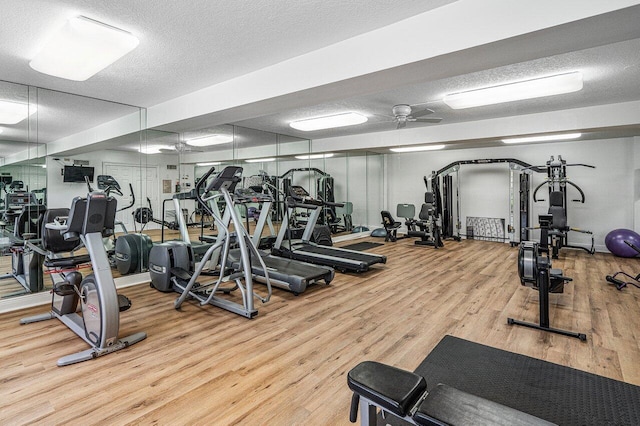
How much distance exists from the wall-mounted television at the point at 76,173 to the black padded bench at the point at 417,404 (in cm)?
439

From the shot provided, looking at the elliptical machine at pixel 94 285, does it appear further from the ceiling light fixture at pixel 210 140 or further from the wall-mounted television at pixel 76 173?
the ceiling light fixture at pixel 210 140

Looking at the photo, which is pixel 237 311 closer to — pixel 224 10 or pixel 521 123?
pixel 224 10

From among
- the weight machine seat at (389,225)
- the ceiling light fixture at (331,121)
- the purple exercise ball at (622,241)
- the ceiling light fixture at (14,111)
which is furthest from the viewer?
→ the weight machine seat at (389,225)

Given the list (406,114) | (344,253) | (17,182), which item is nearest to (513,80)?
(406,114)

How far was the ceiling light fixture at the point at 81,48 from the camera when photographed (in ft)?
7.78

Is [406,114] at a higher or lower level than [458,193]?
higher

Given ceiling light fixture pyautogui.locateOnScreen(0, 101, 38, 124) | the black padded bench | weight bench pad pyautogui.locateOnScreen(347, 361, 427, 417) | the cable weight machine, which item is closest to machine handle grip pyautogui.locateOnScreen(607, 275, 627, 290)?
the cable weight machine

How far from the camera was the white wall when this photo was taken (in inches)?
261

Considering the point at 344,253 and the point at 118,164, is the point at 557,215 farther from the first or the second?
the point at 118,164

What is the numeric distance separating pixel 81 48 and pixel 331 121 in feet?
11.9

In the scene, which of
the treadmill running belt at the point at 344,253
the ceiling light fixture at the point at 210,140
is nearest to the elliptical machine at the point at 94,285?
the ceiling light fixture at the point at 210,140

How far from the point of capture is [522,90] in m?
3.86

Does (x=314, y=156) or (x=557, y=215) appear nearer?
(x=557, y=215)

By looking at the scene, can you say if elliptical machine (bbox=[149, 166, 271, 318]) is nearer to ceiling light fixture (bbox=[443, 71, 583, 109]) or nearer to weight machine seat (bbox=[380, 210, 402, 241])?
ceiling light fixture (bbox=[443, 71, 583, 109])
